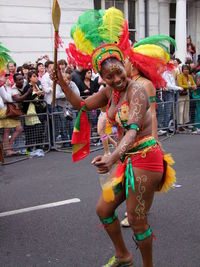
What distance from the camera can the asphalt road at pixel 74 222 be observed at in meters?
3.39

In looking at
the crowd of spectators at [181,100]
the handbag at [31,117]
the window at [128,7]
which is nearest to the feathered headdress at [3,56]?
the handbag at [31,117]

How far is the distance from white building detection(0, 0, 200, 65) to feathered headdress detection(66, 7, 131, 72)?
9737 millimetres

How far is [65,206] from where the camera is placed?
4730mm

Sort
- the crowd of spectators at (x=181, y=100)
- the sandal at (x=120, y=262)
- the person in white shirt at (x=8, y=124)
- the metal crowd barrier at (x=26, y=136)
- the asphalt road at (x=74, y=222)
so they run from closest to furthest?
the sandal at (x=120, y=262) < the asphalt road at (x=74, y=222) < the person in white shirt at (x=8, y=124) < the metal crowd barrier at (x=26, y=136) < the crowd of spectators at (x=181, y=100)

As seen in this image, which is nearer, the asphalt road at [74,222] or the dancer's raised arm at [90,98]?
the dancer's raised arm at [90,98]

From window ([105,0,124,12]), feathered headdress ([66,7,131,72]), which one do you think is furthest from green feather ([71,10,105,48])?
window ([105,0,124,12])

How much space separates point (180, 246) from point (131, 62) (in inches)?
71.8

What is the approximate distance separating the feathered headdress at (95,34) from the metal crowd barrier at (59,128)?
377 centimetres

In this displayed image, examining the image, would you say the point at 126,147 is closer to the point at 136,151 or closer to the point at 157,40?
the point at 136,151

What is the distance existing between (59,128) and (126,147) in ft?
19.7

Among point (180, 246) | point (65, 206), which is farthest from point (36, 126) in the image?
point (180, 246)

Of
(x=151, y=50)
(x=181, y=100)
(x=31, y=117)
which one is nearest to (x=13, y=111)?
(x=31, y=117)

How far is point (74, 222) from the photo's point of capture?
420 centimetres

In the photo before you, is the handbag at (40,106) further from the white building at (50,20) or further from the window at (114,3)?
the window at (114,3)
